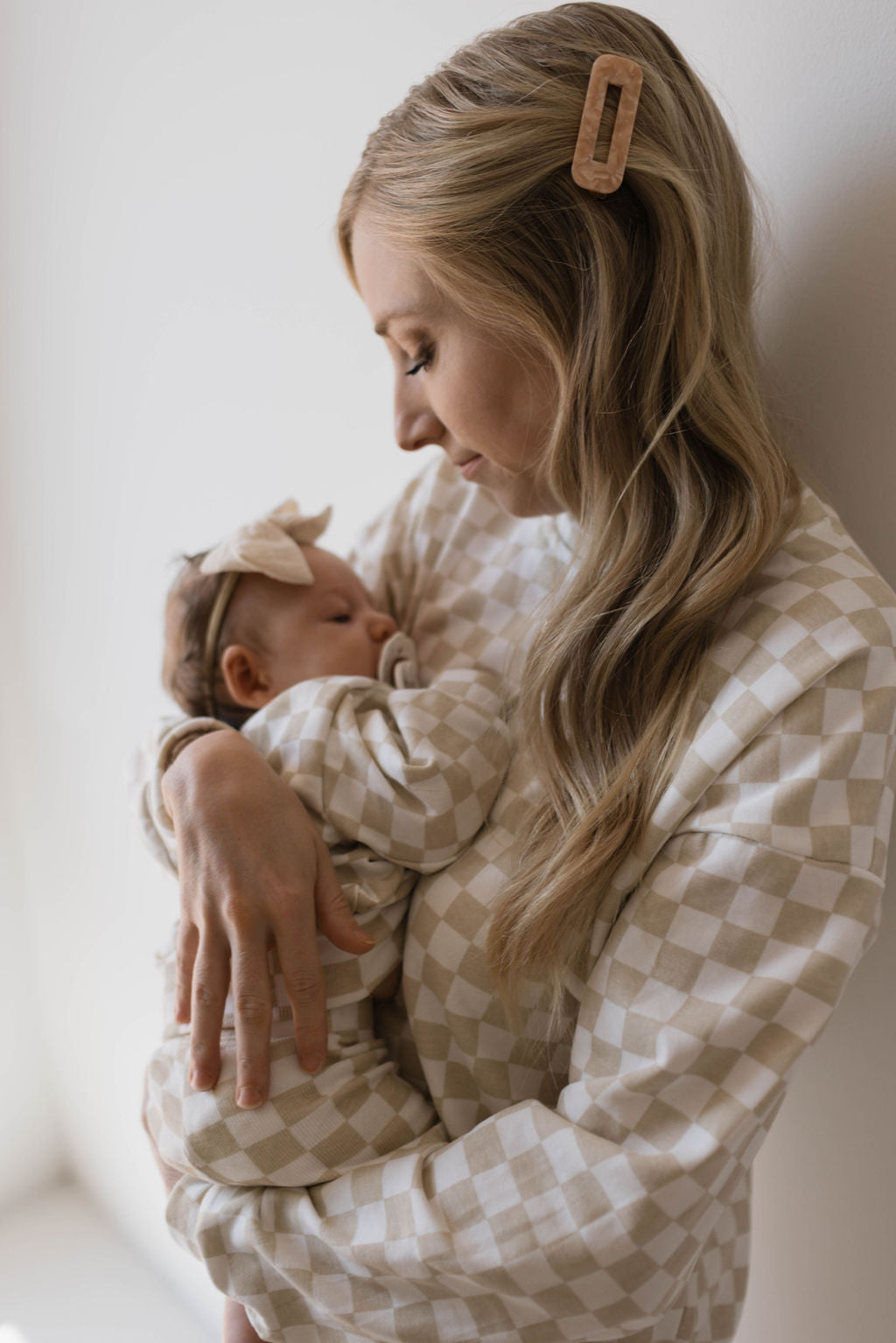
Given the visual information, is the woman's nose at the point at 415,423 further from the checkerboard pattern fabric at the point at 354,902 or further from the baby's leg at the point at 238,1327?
the baby's leg at the point at 238,1327

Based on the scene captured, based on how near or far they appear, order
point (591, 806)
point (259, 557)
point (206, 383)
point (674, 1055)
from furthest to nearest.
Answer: point (206, 383) < point (259, 557) < point (591, 806) < point (674, 1055)

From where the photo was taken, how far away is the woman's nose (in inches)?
43.7

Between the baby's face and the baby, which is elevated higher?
the baby's face

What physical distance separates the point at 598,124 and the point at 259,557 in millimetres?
596

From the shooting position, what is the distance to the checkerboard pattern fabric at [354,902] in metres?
0.97

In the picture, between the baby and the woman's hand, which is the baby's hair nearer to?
the baby

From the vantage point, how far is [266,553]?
1.24 m

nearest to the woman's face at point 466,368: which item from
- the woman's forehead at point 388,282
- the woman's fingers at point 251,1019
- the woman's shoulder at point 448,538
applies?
the woman's forehead at point 388,282

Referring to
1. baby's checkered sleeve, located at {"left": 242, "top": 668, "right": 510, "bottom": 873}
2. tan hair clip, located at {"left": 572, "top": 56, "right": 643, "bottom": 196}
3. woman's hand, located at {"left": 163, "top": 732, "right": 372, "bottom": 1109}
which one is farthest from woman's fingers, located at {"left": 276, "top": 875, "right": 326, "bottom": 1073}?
tan hair clip, located at {"left": 572, "top": 56, "right": 643, "bottom": 196}

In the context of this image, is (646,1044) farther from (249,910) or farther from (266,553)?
(266,553)

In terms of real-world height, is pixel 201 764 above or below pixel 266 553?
below

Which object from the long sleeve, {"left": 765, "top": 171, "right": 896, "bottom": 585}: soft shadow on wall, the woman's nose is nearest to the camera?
the long sleeve

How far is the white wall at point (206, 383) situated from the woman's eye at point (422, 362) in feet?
1.17

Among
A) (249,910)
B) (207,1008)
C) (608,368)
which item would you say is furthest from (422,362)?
(207,1008)
